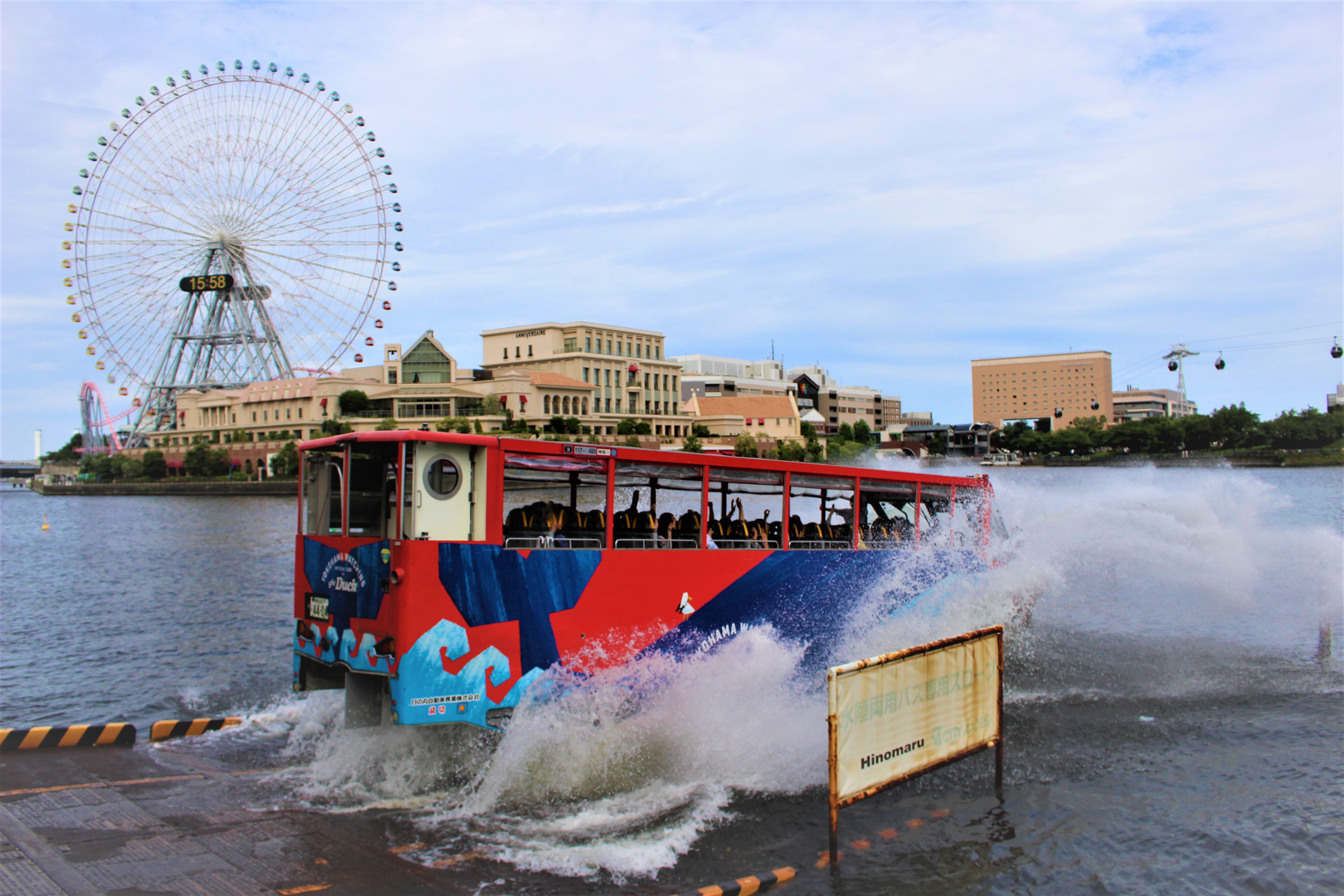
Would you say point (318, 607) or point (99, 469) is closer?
point (318, 607)

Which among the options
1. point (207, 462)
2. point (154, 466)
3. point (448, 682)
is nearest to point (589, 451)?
point (448, 682)

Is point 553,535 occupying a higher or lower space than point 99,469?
lower

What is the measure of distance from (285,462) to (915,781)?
105 meters

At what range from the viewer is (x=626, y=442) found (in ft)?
395

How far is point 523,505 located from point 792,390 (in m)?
176

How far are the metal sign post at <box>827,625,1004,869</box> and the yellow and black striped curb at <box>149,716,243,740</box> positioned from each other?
9.05 metres

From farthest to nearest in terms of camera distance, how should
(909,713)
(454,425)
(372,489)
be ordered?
(454,425) < (372,489) < (909,713)

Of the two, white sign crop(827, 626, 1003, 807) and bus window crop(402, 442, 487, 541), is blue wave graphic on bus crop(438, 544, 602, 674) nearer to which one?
bus window crop(402, 442, 487, 541)

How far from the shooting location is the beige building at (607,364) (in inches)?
5748

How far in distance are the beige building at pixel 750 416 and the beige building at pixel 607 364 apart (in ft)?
12.9

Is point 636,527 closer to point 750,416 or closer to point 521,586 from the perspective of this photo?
point 521,586

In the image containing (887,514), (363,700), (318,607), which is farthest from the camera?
(887,514)

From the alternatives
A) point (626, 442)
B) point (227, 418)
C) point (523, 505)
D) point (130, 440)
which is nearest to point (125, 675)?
point (523, 505)

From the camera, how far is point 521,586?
1042 centimetres
